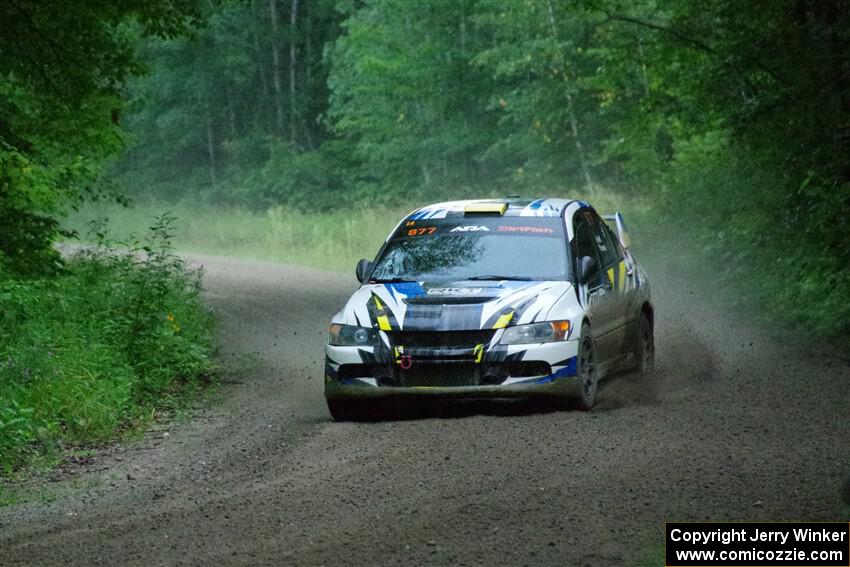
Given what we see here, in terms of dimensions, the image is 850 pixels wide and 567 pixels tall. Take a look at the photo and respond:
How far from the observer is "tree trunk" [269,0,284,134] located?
59.1 m

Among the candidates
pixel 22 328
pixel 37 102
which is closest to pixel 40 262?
pixel 22 328

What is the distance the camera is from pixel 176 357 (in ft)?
47.6

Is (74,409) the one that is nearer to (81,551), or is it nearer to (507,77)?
(81,551)

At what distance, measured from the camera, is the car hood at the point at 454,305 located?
437 inches

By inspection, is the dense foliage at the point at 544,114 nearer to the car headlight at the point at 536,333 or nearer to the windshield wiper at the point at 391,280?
the car headlight at the point at 536,333

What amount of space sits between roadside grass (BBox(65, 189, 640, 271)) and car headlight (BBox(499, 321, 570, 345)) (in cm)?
1515

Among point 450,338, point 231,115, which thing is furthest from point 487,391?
point 231,115

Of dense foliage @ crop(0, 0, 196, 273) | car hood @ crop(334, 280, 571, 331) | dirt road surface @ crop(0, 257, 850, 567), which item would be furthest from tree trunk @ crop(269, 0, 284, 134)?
car hood @ crop(334, 280, 571, 331)

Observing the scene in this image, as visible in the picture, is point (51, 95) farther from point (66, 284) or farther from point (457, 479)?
point (457, 479)

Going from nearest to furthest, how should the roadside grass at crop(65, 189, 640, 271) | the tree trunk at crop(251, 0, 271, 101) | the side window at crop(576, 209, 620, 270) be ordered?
the side window at crop(576, 209, 620, 270)
the roadside grass at crop(65, 189, 640, 271)
the tree trunk at crop(251, 0, 271, 101)

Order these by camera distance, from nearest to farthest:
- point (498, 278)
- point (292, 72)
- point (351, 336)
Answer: point (351, 336) → point (498, 278) → point (292, 72)

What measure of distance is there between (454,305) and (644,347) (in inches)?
128

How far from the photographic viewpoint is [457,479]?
859 cm

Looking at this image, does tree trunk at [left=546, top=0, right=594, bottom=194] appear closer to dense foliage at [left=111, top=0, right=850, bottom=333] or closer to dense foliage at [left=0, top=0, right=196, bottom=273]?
dense foliage at [left=111, top=0, right=850, bottom=333]
